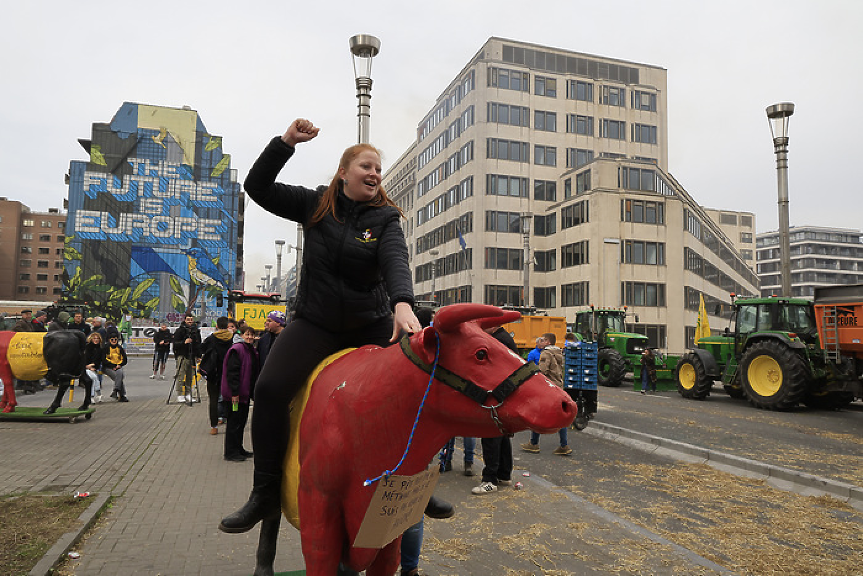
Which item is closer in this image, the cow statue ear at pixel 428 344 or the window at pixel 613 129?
the cow statue ear at pixel 428 344

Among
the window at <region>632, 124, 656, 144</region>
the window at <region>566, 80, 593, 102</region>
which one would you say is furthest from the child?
the window at <region>632, 124, 656, 144</region>

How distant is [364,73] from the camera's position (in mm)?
10344

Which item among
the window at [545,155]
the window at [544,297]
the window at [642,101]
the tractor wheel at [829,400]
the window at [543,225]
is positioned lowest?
the tractor wheel at [829,400]

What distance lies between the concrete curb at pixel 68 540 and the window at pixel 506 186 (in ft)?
146

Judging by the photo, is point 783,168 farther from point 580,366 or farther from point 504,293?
point 504,293

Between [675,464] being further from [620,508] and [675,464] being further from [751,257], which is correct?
[751,257]

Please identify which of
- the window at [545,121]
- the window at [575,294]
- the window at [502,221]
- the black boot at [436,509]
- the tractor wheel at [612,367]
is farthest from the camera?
the window at [545,121]

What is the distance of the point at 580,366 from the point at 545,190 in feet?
135

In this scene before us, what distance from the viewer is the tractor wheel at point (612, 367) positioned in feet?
66.5

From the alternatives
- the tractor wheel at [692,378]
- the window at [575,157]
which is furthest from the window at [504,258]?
the tractor wheel at [692,378]

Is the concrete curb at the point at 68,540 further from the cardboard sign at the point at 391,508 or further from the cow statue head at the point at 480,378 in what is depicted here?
the cow statue head at the point at 480,378

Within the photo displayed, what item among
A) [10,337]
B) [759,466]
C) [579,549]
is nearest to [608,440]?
[759,466]

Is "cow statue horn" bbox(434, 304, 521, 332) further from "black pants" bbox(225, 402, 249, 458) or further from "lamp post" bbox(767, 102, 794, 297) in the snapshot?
"lamp post" bbox(767, 102, 794, 297)

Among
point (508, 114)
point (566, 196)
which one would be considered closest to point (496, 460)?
point (566, 196)
